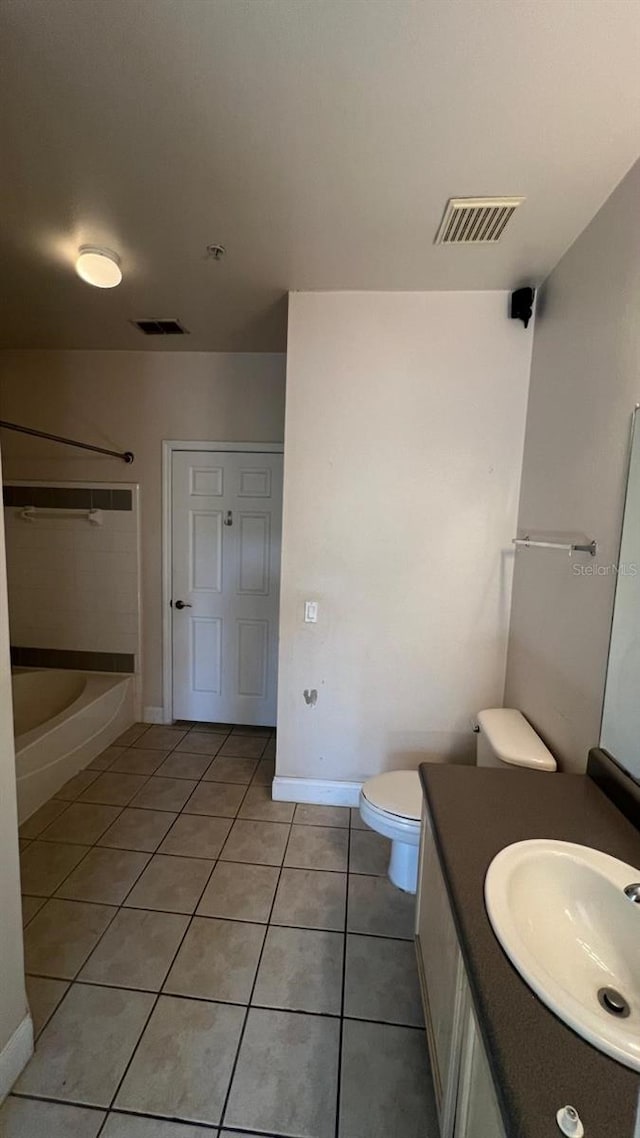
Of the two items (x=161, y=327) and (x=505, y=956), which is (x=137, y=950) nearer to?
(x=505, y=956)

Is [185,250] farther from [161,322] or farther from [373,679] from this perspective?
[373,679]

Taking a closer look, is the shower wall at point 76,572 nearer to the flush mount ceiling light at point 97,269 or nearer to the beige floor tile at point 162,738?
the beige floor tile at point 162,738

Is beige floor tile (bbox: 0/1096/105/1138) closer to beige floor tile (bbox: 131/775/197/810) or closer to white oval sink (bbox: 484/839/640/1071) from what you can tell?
white oval sink (bbox: 484/839/640/1071)

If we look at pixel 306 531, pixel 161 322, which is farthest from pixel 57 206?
pixel 306 531

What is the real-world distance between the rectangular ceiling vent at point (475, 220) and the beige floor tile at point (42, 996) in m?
2.82

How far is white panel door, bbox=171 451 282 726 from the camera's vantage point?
3.24 metres

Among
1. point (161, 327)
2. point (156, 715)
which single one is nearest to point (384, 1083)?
point (156, 715)

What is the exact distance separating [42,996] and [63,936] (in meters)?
0.22

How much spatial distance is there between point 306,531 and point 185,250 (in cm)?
127

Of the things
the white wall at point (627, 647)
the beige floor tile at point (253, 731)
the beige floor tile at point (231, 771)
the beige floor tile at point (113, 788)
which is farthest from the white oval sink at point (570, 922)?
the beige floor tile at point (253, 731)

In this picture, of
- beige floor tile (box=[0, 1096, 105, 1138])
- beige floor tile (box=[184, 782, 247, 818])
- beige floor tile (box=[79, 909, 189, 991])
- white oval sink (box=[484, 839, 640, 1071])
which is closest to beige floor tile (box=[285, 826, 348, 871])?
beige floor tile (box=[184, 782, 247, 818])

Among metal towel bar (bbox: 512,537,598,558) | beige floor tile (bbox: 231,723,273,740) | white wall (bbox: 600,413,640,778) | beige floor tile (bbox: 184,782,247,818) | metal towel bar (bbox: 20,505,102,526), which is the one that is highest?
metal towel bar (bbox: 20,505,102,526)

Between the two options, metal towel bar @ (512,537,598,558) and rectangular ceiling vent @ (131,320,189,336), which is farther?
rectangular ceiling vent @ (131,320,189,336)

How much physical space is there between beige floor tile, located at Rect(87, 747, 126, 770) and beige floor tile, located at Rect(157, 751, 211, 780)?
1.04 ft
